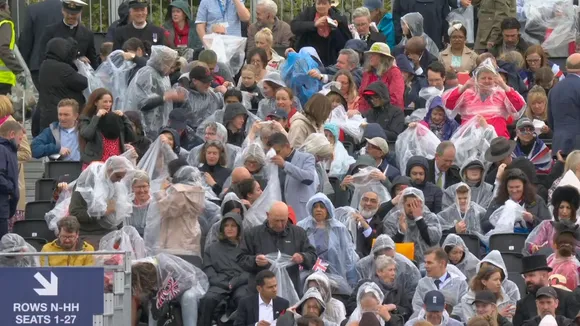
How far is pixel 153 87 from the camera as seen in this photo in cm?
2448

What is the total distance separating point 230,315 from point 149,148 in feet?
9.40

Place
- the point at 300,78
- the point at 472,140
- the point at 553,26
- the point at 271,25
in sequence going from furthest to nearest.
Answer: the point at 553,26 → the point at 271,25 → the point at 300,78 → the point at 472,140

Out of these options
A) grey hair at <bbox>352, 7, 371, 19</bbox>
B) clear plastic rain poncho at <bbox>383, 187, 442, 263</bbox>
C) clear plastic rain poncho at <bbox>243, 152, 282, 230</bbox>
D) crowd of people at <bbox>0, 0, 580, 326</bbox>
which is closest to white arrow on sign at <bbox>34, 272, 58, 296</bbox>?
crowd of people at <bbox>0, 0, 580, 326</bbox>

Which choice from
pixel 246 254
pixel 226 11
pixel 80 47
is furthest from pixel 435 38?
pixel 246 254

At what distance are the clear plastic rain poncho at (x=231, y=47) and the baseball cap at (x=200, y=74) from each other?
1844mm

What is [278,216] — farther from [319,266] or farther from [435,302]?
[435,302]

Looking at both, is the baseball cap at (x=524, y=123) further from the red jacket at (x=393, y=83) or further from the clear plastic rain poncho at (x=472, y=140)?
the red jacket at (x=393, y=83)

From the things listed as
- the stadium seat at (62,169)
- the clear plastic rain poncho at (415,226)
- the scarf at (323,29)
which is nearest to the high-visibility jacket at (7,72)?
the stadium seat at (62,169)

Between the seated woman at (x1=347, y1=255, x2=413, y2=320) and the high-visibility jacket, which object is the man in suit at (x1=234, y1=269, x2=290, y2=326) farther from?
the high-visibility jacket

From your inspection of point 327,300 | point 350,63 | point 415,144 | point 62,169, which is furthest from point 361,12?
point 327,300

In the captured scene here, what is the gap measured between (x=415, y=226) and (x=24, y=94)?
219 inches

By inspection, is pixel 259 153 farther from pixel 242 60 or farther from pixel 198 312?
pixel 242 60

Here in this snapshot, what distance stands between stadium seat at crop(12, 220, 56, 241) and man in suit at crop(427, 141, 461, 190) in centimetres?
387

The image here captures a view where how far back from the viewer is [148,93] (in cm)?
2441
